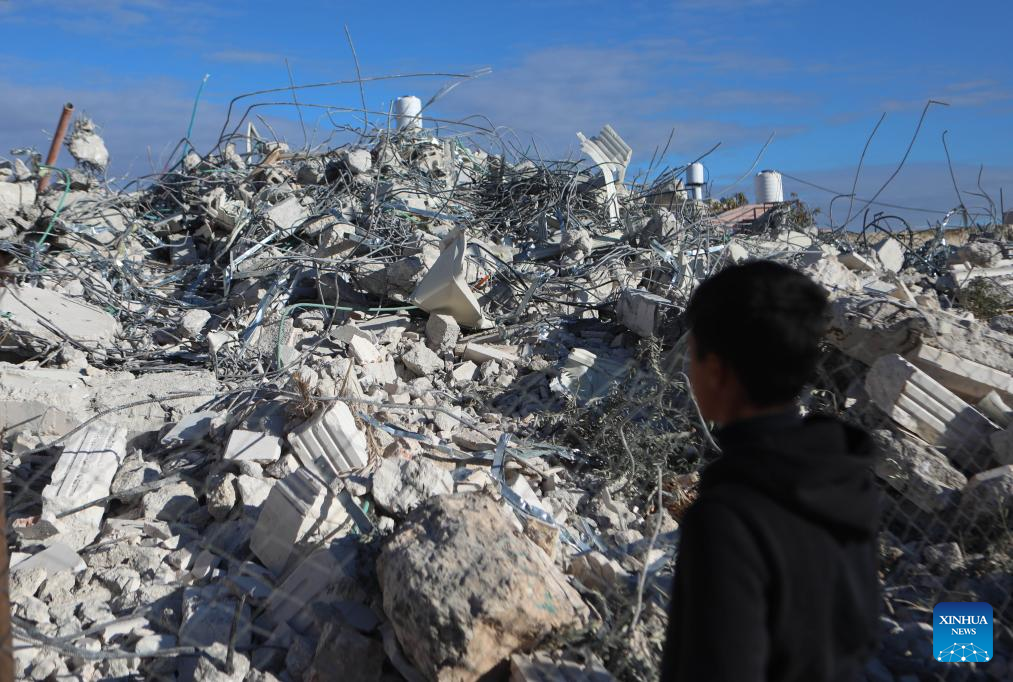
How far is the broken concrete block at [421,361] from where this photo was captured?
5031 mm

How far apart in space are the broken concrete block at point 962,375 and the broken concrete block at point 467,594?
2582 mm

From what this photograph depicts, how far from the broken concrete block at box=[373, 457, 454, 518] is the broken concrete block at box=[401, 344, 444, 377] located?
5.53 feet

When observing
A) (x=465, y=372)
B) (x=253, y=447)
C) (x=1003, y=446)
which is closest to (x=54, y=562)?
(x=253, y=447)

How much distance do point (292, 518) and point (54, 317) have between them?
Answer: 3170mm

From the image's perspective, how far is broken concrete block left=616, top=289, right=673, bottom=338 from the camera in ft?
16.6

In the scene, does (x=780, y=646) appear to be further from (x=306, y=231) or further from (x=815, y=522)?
(x=306, y=231)

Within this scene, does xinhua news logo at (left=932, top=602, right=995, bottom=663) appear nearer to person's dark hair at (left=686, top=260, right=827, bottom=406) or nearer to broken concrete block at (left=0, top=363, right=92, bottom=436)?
person's dark hair at (left=686, top=260, right=827, bottom=406)

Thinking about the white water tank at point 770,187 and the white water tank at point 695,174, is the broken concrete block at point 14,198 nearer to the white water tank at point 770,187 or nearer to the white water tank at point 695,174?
the white water tank at point 695,174

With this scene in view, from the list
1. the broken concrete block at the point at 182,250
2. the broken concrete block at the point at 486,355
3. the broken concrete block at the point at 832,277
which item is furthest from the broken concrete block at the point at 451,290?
the broken concrete block at the point at 182,250

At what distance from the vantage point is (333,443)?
3574 mm

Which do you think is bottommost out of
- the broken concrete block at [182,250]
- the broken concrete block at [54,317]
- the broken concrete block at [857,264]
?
the broken concrete block at [857,264]

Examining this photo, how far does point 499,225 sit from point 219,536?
164 inches

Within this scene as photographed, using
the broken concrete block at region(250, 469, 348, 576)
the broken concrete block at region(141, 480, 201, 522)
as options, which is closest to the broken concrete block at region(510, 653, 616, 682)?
the broken concrete block at region(250, 469, 348, 576)

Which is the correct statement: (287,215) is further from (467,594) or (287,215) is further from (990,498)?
(990,498)
